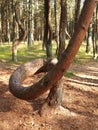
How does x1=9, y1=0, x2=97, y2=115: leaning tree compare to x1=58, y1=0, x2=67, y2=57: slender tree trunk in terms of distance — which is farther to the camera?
x1=58, y1=0, x2=67, y2=57: slender tree trunk

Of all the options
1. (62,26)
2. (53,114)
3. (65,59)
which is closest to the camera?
(65,59)

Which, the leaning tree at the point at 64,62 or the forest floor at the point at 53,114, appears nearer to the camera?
the leaning tree at the point at 64,62

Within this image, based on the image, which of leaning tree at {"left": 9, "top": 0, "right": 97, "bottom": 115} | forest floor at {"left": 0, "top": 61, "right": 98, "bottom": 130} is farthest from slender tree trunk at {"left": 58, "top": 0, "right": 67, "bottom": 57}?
leaning tree at {"left": 9, "top": 0, "right": 97, "bottom": 115}

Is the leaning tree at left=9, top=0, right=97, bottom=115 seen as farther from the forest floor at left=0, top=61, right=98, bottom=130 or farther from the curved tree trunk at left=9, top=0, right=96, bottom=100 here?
the forest floor at left=0, top=61, right=98, bottom=130

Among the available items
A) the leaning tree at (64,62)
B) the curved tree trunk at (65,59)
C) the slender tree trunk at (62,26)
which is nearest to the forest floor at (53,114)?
the slender tree trunk at (62,26)

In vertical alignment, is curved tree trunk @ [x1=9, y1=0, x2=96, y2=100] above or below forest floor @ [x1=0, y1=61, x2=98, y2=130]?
above

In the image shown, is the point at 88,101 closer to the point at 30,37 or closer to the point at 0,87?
the point at 0,87

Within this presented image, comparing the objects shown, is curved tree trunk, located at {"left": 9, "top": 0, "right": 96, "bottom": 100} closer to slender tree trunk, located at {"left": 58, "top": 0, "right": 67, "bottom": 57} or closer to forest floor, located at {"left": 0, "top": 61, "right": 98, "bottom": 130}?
forest floor, located at {"left": 0, "top": 61, "right": 98, "bottom": 130}

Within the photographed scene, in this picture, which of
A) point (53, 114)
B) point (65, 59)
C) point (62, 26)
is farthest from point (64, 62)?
point (53, 114)

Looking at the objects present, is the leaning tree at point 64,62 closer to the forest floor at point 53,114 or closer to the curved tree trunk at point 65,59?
the curved tree trunk at point 65,59

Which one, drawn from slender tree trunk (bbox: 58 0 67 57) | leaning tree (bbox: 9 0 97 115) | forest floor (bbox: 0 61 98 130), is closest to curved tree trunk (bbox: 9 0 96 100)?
leaning tree (bbox: 9 0 97 115)

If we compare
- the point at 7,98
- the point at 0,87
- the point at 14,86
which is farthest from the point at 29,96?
the point at 0,87

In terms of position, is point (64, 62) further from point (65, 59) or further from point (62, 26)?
point (62, 26)

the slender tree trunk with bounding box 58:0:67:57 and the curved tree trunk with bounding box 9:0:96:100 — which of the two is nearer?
the curved tree trunk with bounding box 9:0:96:100
